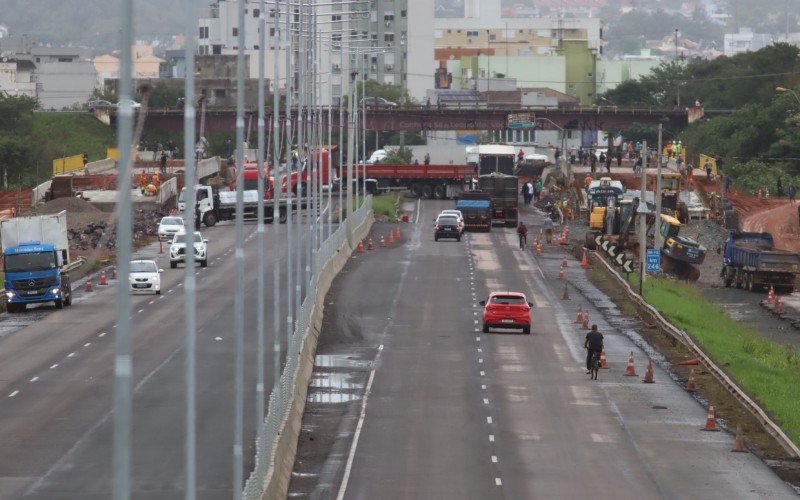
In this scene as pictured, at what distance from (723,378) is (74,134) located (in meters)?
114

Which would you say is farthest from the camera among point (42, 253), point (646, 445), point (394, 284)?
point (394, 284)

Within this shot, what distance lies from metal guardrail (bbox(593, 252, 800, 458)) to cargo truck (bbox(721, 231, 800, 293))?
879cm

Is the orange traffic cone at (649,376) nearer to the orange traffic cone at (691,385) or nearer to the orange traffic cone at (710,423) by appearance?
the orange traffic cone at (691,385)

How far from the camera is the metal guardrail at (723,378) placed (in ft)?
121

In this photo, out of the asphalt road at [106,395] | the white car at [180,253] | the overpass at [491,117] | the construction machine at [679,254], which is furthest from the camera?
the overpass at [491,117]

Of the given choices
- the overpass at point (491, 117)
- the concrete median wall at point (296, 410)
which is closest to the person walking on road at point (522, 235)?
the concrete median wall at point (296, 410)

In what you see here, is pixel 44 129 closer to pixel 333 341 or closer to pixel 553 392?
pixel 333 341

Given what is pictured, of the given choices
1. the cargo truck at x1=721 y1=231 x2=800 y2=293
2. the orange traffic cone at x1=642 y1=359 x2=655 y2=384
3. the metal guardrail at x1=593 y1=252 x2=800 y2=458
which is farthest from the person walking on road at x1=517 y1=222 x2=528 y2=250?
the orange traffic cone at x1=642 y1=359 x2=655 y2=384

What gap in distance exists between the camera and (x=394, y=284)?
71.1 metres

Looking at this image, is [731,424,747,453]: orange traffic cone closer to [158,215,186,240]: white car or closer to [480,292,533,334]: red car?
[480,292,533,334]: red car

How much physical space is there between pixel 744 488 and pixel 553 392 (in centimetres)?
1204

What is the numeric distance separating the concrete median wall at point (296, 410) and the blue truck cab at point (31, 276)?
9097 millimetres

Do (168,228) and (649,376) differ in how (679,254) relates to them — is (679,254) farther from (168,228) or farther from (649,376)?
(649,376)

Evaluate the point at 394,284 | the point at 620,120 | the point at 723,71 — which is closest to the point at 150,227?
the point at 394,284
